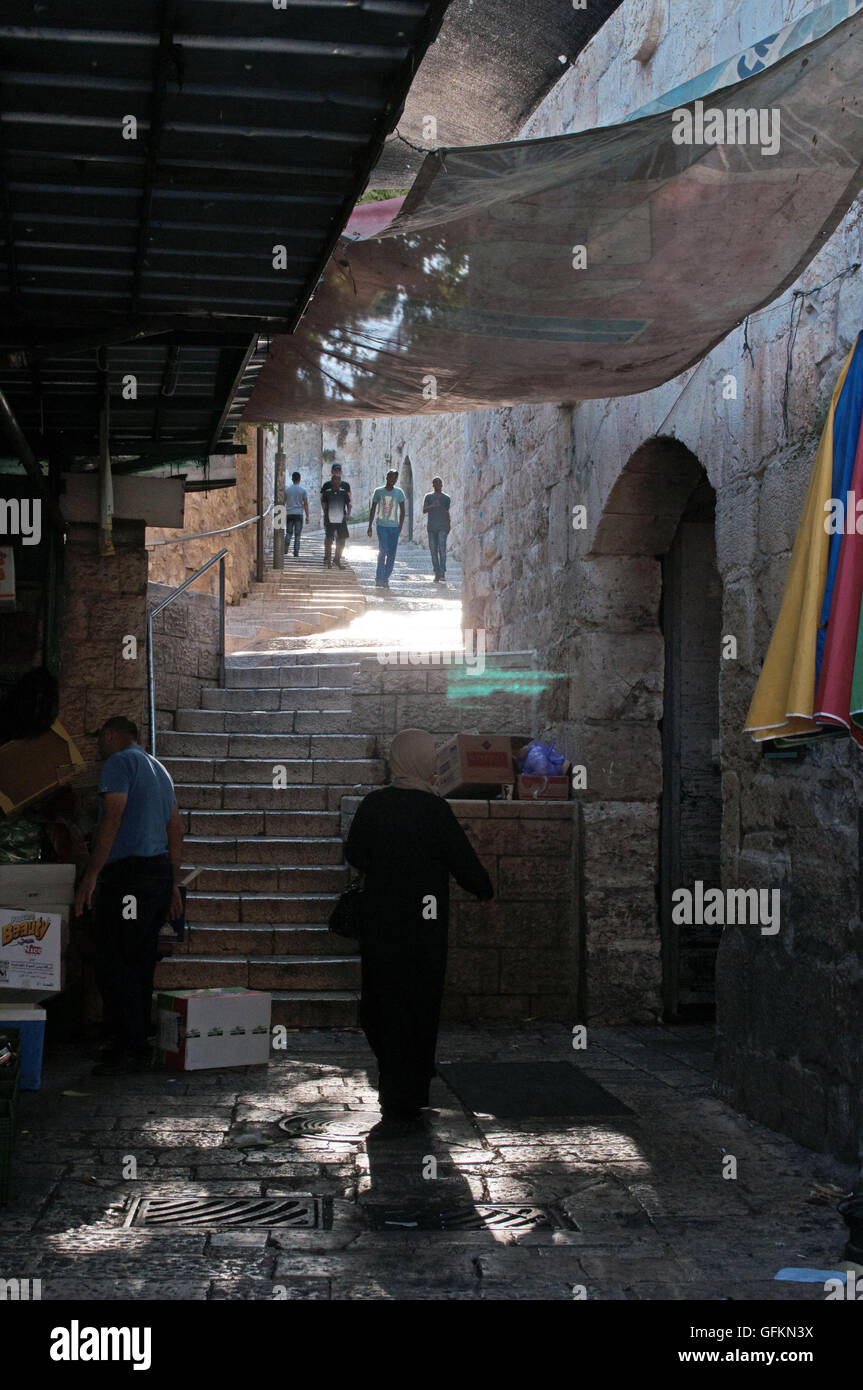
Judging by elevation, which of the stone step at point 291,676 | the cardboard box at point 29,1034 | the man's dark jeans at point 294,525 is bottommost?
the cardboard box at point 29,1034

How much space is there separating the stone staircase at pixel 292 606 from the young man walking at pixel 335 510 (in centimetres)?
36

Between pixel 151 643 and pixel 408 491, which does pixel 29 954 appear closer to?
pixel 151 643

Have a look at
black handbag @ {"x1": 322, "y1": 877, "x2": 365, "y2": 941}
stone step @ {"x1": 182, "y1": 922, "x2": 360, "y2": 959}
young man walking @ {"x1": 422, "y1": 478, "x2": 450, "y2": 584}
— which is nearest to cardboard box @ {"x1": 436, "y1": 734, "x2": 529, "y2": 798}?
stone step @ {"x1": 182, "y1": 922, "x2": 360, "y2": 959}

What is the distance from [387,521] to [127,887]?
1412cm

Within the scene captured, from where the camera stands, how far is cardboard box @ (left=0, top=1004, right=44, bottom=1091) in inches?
213

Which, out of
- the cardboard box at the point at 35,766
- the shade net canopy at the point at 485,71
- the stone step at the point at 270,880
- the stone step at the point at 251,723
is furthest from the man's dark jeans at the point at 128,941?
the shade net canopy at the point at 485,71

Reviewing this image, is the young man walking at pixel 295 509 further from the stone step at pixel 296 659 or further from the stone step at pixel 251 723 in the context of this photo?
the stone step at pixel 251 723

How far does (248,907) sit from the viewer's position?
792cm

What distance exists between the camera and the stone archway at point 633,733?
307 inches

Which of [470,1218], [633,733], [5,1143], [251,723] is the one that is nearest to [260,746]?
[251,723]

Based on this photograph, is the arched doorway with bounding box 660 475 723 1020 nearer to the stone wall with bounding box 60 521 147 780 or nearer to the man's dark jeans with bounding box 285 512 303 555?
the stone wall with bounding box 60 521 147 780

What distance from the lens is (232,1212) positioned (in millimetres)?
4094

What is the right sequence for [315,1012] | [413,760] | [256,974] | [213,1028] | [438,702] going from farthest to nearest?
[438,702]
[256,974]
[315,1012]
[213,1028]
[413,760]

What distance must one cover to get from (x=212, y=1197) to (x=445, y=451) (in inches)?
1182
